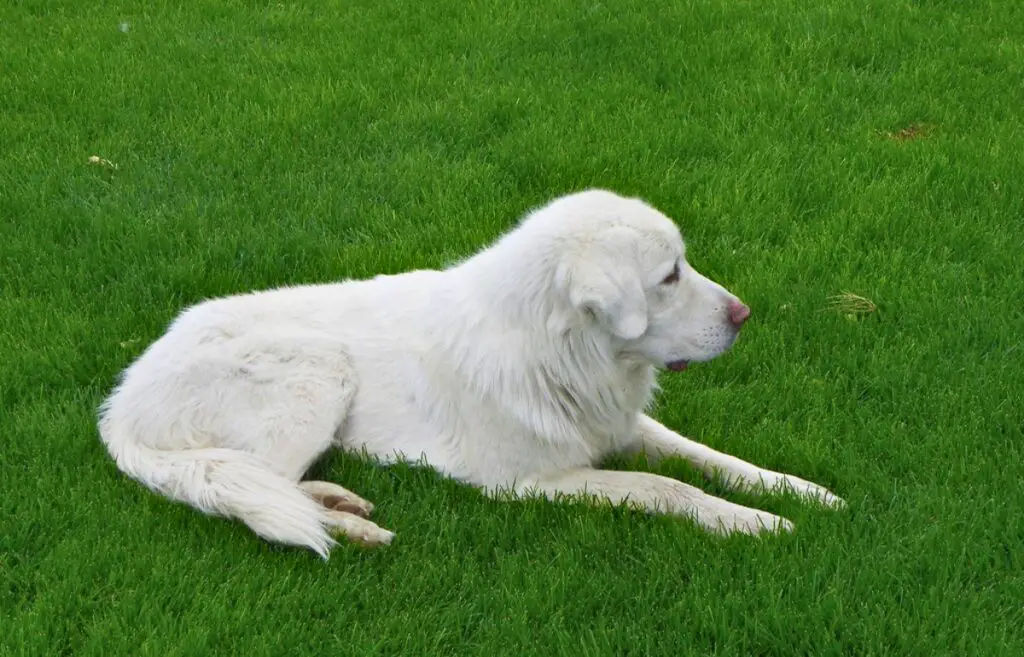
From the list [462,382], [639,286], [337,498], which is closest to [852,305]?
[639,286]

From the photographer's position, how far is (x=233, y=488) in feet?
11.4

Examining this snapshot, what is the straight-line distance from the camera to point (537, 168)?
6031 mm

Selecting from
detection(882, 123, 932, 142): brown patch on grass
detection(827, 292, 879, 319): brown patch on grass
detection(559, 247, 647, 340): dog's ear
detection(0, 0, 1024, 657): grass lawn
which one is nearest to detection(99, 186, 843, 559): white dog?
detection(559, 247, 647, 340): dog's ear

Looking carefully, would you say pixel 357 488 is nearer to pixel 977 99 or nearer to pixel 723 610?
pixel 723 610

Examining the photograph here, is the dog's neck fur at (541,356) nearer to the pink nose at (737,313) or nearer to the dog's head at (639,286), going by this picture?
the dog's head at (639,286)

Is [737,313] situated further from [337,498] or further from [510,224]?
[510,224]

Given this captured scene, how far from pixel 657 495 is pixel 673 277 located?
71 cm

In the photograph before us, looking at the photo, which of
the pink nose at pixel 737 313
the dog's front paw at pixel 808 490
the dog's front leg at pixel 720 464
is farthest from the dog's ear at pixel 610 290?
the dog's front paw at pixel 808 490

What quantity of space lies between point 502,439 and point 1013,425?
179cm

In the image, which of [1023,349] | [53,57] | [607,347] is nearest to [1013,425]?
[1023,349]

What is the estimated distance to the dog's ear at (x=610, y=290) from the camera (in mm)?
3381

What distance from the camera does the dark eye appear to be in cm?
360

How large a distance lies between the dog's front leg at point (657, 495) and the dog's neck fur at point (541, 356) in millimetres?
167

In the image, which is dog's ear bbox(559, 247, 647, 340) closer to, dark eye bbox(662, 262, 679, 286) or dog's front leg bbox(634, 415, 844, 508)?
dark eye bbox(662, 262, 679, 286)
